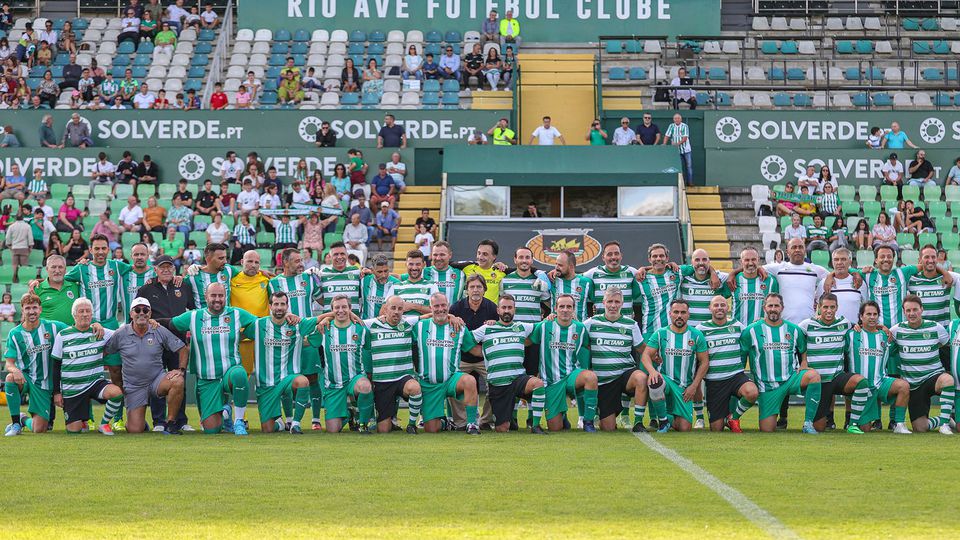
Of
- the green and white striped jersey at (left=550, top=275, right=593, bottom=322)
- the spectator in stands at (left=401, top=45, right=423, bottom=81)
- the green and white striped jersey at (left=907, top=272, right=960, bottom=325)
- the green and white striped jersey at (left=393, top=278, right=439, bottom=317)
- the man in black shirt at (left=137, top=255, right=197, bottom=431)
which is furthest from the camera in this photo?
the spectator in stands at (left=401, top=45, right=423, bottom=81)

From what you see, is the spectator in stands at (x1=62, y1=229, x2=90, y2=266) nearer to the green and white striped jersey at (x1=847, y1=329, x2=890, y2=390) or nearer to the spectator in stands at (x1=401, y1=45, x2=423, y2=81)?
the spectator in stands at (x1=401, y1=45, x2=423, y2=81)

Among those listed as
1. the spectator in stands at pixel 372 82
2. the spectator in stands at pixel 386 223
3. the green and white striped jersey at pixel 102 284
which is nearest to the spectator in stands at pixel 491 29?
the spectator in stands at pixel 372 82

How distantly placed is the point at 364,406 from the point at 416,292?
1.60m

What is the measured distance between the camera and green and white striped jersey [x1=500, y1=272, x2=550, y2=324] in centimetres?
1351

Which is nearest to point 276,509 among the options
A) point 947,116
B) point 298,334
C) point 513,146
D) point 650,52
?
point 298,334

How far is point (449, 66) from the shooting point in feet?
89.1

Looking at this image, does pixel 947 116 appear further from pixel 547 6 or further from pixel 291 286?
pixel 291 286

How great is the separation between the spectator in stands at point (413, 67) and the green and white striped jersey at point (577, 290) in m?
14.0

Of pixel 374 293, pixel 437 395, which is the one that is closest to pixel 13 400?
pixel 374 293

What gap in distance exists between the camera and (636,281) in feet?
45.3

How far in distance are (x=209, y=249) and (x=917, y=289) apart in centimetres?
668

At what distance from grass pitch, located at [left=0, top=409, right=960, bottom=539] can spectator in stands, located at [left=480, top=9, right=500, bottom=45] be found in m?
17.4

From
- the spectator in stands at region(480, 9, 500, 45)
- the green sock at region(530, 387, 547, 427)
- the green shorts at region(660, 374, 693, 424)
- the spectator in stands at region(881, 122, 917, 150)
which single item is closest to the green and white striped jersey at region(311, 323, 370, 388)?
the green sock at region(530, 387, 547, 427)

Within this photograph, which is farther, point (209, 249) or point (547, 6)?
point (547, 6)
